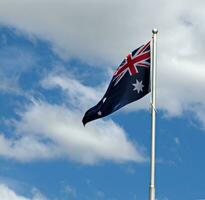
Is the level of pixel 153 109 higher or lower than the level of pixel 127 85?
lower

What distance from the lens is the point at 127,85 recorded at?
31.0 metres

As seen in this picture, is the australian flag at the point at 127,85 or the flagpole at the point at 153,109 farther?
the australian flag at the point at 127,85

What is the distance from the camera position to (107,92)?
31.6 meters

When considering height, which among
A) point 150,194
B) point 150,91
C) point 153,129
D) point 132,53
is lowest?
point 150,194

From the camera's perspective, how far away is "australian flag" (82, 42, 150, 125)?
3069 cm

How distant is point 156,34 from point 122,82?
278 cm

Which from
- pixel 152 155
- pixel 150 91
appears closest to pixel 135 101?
pixel 150 91

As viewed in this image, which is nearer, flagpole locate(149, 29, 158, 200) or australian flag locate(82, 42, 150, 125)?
flagpole locate(149, 29, 158, 200)

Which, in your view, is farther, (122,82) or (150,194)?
(122,82)

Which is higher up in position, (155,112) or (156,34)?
(156,34)

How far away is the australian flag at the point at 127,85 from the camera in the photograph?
30688 mm

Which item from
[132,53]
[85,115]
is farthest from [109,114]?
[132,53]

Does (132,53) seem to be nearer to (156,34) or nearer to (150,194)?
(156,34)

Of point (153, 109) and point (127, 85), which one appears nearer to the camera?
point (153, 109)
